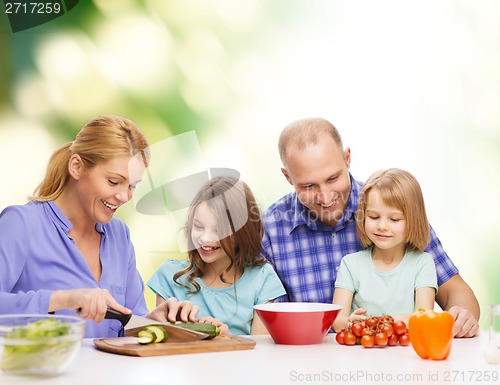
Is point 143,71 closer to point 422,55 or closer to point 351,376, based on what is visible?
point 422,55

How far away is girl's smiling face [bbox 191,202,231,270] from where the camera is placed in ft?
8.03

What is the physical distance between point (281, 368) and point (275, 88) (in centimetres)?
292

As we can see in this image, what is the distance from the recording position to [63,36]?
163 inches

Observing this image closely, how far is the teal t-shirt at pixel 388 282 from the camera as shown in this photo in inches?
93.1

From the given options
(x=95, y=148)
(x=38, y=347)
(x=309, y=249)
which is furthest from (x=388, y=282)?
(x=38, y=347)

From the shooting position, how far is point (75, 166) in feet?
7.30

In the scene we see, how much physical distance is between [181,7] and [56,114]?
97 centimetres

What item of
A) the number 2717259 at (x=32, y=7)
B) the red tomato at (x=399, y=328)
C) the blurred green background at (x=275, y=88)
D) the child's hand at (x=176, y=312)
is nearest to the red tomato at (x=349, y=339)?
the red tomato at (x=399, y=328)

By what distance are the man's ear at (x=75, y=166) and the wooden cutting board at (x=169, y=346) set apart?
60 cm

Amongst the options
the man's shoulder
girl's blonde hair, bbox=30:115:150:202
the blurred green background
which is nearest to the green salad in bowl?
girl's blonde hair, bbox=30:115:150:202

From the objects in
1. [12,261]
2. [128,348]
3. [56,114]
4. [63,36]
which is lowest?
[128,348]

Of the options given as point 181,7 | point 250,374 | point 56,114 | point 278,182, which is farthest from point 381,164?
point 250,374

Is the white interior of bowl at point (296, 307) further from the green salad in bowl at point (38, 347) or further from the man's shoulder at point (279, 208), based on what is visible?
the man's shoulder at point (279, 208)

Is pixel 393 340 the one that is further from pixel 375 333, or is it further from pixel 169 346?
pixel 169 346
